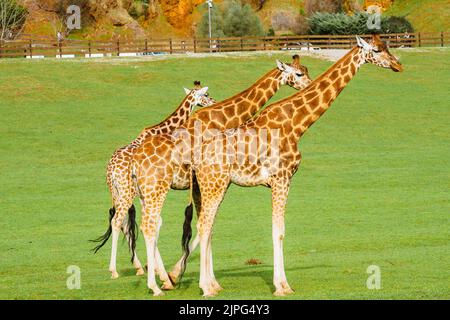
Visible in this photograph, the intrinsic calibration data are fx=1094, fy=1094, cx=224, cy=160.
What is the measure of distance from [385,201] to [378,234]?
20.3ft

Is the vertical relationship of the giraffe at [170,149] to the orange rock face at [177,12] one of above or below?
below

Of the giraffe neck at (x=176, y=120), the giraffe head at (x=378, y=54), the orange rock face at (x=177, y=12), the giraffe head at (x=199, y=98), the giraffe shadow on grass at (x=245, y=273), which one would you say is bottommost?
the giraffe shadow on grass at (x=245, y=273)

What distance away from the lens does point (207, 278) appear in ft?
54.2

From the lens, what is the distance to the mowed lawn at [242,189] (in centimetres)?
1889

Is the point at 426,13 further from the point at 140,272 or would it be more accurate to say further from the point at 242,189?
the point at 140,272

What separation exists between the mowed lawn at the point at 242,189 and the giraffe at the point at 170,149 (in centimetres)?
116

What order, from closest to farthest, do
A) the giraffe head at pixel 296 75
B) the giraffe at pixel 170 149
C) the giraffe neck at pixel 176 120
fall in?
the giraffe at pixel 170 149 < the giraffe head at pixel 296 75 < the giraffe neck at pixel 176 120

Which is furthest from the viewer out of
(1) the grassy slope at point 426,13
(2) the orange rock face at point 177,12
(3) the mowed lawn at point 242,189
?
(2) the orange rock face at point 177,12

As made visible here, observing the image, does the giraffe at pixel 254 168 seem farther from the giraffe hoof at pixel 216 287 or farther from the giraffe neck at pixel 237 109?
the giraffe neck at pixel 237 109

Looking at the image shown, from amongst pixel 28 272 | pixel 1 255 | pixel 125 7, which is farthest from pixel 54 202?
pixel 125 7

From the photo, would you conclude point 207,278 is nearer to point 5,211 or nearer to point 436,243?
point 436,243

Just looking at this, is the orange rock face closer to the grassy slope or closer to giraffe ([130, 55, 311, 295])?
the grassy slope

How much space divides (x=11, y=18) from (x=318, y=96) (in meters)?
80.0

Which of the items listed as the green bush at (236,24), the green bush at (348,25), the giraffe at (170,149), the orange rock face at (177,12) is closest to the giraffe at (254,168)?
the giraffe at (170,149)
